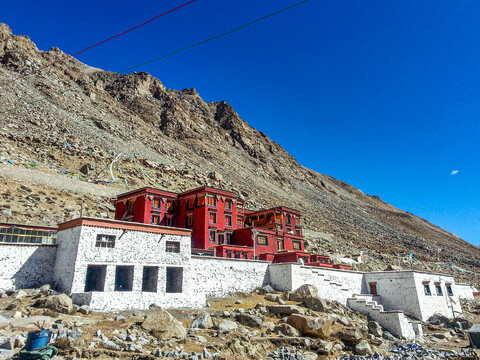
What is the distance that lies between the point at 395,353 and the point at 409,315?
1173 cm

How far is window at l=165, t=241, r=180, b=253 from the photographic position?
24041 millimetres

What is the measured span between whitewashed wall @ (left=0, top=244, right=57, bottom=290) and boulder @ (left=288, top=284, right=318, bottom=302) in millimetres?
17098

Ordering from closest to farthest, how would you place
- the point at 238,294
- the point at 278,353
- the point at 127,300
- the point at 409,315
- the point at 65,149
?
the point at 278,353 → the point at 127,300 → the point at 238,294 → the point at 409,315 → the point at 65,149

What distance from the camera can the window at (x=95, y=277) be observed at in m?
21.0

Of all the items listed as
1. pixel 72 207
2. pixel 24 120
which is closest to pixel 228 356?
pixel 72 207

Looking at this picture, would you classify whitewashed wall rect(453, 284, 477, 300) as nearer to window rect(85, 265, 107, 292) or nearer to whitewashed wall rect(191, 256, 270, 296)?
whitewashed wall rect(191, 256, 270, 296)

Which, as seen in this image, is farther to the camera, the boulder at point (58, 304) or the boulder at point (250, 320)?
the boulder at point (250, 320)

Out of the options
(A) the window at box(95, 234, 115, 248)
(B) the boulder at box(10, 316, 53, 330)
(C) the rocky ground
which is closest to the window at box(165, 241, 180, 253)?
(A) the window at box(95, 234, 115, 248)

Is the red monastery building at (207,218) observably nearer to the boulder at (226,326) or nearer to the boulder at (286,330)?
the boulder at (286,330)

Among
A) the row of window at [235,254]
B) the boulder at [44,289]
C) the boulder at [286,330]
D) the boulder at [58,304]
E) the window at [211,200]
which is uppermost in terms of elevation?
the window at [211,200]

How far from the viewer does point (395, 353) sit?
20453 millimetres

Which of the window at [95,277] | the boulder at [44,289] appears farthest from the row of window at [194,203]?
the boulder at [44,289]

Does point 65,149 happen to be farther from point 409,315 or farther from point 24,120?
point 409,315

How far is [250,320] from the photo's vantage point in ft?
63.4
